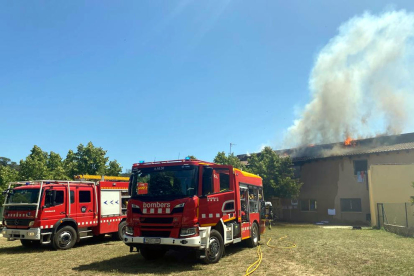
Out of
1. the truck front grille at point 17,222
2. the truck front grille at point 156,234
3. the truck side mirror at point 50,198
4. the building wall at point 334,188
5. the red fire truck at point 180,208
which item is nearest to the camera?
the red fire truck at point 180,208

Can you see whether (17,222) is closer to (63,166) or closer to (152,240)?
(152,240)

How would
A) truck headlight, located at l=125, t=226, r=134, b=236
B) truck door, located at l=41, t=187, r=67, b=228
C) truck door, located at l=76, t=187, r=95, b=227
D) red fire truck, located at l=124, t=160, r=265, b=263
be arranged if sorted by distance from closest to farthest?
1. red fire truck, located at l=124, t=160, r=265, b=263
2. truck headlight, located at l=125, t=226, r=134, b=236
3. truck door, located at l=41, t=187, r=67, b=228
4. truck door, located at l=76, t=187, r=95, b=227

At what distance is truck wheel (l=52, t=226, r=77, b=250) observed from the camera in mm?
12906

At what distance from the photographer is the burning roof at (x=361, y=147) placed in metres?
30.6

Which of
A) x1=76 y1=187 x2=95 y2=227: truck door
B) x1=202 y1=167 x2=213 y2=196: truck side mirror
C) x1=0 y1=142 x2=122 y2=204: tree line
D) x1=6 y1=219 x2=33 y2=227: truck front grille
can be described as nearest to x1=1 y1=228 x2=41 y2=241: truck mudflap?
x1=6 y1=219 x2=33 y2=227: truck front grille

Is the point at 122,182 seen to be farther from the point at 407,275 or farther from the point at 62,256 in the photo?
the point at 407,275

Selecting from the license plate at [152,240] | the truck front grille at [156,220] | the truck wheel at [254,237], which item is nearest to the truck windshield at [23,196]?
the truck front grille at [156,220]

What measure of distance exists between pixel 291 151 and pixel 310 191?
9.89 m

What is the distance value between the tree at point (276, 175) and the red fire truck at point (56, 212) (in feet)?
61.9

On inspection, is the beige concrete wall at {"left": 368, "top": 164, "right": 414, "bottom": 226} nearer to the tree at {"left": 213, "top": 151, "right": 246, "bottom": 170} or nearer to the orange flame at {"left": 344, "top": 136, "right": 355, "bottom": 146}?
the orange flame at {"left": 344, "top": 136, "right": 355, "bottom": 146}

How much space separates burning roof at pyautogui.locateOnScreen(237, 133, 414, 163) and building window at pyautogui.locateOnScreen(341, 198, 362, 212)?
4.32 meters

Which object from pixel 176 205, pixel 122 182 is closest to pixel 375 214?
pixel 122 182

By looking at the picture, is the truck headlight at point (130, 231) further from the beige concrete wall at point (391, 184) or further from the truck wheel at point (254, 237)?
the beige concrete wall at point (391, 184)

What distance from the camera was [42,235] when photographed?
12.5 m
